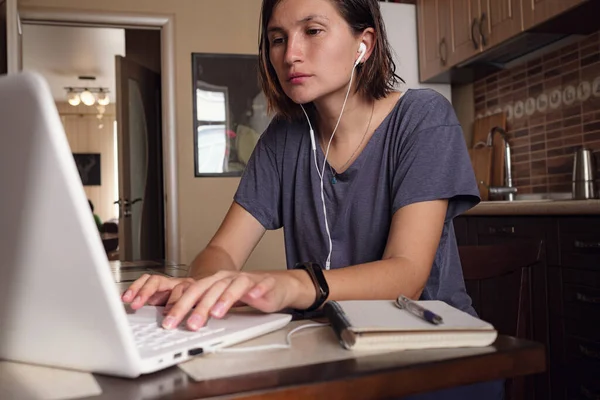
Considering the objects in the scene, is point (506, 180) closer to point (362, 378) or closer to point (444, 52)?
point (444, 52)

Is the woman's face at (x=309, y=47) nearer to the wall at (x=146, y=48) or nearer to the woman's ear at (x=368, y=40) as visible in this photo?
the woman's ear at (x=368, y=40)

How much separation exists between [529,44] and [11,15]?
8.69 feet

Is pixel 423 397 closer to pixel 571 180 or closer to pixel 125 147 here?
pixel 571 180

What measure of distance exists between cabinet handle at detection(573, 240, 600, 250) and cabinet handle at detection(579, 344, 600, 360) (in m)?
0.34

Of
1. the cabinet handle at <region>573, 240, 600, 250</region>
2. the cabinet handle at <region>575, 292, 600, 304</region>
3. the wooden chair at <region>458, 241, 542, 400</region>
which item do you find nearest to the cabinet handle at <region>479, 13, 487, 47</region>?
the cabinet handle at <region>573, 240, 600, 250</region>

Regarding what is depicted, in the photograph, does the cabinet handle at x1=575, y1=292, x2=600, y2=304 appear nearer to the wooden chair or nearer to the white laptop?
the wooden chair

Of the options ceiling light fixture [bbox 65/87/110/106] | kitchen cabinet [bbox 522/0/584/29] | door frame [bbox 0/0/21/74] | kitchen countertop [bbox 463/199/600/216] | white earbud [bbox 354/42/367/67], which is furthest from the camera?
ceiling light fixture [bbox 65/87/110/106]

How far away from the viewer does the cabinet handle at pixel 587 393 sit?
1.99 metres

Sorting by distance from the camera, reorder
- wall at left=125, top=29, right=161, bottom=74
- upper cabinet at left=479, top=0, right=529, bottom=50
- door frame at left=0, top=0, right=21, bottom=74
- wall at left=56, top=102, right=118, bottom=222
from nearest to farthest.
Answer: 1. upper cabinet at left=479, top=0, right=529, bottom=50
2. door frame at left=0, top=0, right=21, bottom=74
3. wall at left=125, top=29, right=161, bottom=74
4. wall at left=56, top=102, right=118, bottom=222

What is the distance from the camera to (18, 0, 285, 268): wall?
156 inches

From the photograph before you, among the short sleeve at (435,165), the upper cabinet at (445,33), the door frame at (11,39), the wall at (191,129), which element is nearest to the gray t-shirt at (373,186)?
the short sleeve at (435,165)

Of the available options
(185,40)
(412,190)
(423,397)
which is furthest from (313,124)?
(185,40)

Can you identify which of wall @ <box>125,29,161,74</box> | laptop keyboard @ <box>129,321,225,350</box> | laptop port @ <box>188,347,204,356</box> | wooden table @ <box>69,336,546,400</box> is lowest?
wooden table @ <box>69,336,546,400</box>

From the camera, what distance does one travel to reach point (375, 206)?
118 centimetres
